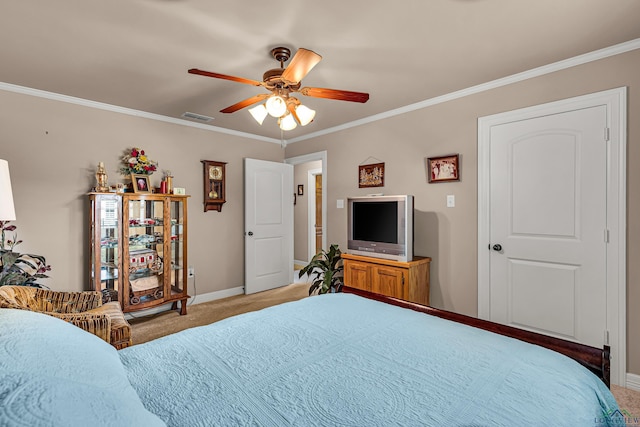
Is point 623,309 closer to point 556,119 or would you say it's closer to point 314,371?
point 556,119

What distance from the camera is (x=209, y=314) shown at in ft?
12.4

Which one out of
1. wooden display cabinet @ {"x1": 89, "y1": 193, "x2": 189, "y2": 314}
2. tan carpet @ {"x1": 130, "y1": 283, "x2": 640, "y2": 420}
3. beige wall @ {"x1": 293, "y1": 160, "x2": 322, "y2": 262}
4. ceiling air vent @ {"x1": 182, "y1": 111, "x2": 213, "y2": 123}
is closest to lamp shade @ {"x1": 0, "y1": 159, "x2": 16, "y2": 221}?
wooden display cabinet @ {"x1": 89, "y1": 193, "x2": 189, "y2": 314}

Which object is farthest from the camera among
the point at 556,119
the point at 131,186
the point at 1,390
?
the point at 131,186

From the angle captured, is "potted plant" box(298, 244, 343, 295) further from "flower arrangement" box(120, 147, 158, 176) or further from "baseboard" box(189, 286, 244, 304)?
"flower arrangement" box(120, 147, 158, 176)

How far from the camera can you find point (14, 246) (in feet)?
9.68

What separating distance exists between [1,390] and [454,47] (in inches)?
107

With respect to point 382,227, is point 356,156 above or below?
above

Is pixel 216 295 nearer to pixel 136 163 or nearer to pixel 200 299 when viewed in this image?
pixel 200 299

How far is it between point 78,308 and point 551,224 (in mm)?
3775

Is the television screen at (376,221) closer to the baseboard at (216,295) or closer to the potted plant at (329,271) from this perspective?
the potted plant at (329,271)

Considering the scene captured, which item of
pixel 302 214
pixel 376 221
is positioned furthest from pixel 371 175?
pixel 302 214

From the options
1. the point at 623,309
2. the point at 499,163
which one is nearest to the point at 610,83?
the point at 499,163

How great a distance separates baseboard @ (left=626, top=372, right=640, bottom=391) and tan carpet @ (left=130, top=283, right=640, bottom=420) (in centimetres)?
3

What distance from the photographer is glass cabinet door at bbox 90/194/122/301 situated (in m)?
3.18
